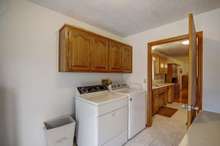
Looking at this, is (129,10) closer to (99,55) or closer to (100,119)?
(99,55)

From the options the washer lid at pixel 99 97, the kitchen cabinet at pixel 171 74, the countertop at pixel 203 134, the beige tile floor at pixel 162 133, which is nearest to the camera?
the countertop at pixel 203 134

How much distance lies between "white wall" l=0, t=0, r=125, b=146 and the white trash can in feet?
0.43

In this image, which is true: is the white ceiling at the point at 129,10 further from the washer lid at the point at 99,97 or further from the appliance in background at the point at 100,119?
the washer lid at the point at 99,97

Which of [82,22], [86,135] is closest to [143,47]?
[82,22]

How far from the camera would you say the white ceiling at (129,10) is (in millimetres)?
1698

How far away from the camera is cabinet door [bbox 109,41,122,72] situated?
2.45 meters

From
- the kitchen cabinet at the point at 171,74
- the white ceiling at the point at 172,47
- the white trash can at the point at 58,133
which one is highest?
the white ceiling at the point at 172,47

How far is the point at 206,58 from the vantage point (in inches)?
75.7

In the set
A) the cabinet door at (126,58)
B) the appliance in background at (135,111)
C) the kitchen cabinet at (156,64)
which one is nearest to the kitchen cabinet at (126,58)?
the cabinet door at (126,58)

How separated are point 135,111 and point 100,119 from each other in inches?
38.9

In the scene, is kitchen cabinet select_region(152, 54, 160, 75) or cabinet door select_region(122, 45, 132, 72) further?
kitchen cabinet select_region(152, 54, 160, 75)

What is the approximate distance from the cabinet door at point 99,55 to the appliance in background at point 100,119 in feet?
1.61

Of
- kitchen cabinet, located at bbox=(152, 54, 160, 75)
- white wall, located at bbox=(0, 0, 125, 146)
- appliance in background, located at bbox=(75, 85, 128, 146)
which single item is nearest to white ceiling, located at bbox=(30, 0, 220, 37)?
white wall, located at bbox=(0, 0, 125, 146)

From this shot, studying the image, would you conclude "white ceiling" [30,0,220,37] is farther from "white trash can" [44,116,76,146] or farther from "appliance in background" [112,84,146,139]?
"white trash can" [44,116,76,146]
